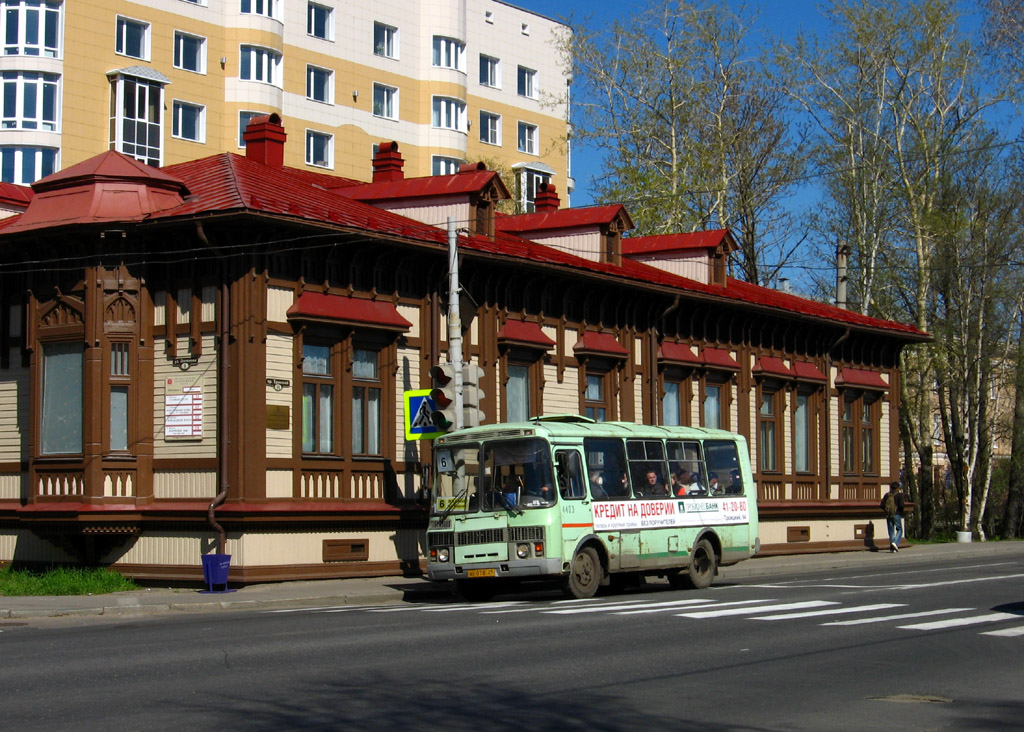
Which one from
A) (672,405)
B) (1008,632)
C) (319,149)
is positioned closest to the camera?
(1008,632)

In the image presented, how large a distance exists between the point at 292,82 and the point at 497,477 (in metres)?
42.1

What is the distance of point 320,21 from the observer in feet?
205

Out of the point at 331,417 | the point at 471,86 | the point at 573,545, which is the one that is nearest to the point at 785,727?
the point at 573,545

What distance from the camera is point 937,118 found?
47.5 meters

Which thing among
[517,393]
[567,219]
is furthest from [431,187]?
[567,219]

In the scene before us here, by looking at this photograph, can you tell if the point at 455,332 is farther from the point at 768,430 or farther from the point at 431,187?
the point at 768,430

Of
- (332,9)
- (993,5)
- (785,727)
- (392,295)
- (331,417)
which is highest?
(332,9)

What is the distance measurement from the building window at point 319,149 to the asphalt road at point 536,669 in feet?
143

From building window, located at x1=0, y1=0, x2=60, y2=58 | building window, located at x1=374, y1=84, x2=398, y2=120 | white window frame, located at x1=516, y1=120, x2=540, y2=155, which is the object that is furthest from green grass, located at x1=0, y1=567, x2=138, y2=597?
white window frame, located at x1=516, y1=120, x2=540, y2=155

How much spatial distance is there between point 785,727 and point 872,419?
33.9m

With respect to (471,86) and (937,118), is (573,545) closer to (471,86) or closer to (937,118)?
(937,118)

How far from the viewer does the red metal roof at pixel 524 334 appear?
94.3 feet

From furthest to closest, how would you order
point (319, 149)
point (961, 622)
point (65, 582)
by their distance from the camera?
1. point (319, 149)
2. point (65, 582)
3. point (961, 622)

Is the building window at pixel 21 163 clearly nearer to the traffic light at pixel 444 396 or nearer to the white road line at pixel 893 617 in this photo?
the traffic light at pixel 444 396
